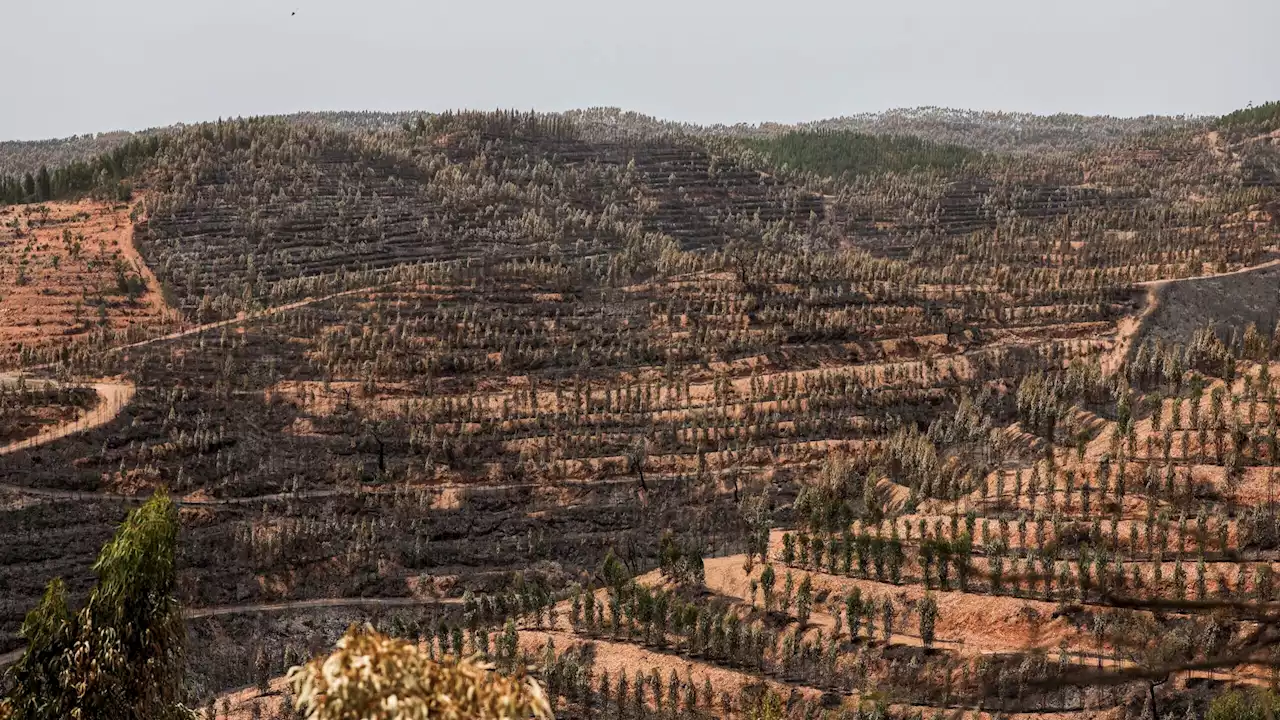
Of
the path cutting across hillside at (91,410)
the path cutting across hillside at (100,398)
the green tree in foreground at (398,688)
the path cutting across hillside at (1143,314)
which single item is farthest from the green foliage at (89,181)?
the green tree in foreground at (398,688)

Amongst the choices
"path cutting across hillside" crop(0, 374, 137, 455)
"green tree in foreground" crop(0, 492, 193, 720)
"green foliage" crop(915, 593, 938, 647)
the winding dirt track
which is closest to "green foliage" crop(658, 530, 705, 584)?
the winding dirt track

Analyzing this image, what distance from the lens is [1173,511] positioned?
69.2 meters

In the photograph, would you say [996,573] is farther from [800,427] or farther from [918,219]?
[918,219]

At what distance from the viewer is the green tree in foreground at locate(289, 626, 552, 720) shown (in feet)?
41.9

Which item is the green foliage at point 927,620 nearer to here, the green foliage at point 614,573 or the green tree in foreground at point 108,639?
the green foliage at point 614,573

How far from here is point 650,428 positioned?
106062mm

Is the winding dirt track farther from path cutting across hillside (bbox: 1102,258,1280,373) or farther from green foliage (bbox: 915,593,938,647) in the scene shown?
green foliage (bbox: 915,593,938,647)

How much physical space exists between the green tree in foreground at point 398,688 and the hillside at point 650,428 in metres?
7.45

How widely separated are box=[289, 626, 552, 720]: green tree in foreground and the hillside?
745 cm

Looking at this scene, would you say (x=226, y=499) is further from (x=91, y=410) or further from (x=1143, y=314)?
(x=1143, y=314)

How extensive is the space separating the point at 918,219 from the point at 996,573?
123826mm

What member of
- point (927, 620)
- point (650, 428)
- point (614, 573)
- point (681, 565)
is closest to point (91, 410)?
point (650, 428)

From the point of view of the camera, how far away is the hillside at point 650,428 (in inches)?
2557

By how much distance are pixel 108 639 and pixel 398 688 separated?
23.9 ft
